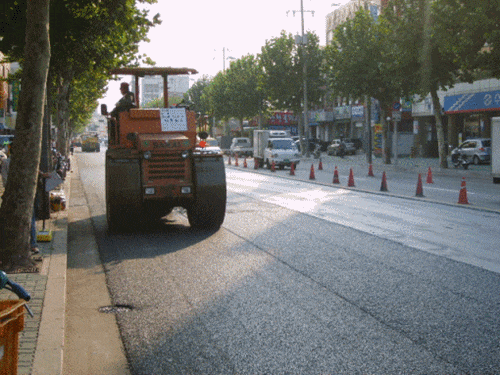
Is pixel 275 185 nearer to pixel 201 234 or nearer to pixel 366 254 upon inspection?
pixel 201 234

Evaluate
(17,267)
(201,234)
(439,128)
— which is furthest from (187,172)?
(439,128)

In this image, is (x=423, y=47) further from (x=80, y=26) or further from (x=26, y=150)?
(x=26, y=150)

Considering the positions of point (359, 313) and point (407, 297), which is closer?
point (359, 313)

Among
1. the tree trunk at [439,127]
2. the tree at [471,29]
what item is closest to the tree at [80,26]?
the tree at [471,29]

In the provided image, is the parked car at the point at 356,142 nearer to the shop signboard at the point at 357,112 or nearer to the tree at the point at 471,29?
the shop signboard at the point at 357,112

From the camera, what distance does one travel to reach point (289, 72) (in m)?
65.3

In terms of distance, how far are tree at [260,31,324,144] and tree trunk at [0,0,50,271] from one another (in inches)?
2234

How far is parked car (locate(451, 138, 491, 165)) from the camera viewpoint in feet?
129

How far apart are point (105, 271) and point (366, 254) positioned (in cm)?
362

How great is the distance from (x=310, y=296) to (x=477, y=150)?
34.6 metres

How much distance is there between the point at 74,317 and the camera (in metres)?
6.75

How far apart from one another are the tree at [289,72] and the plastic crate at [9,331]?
61.8m

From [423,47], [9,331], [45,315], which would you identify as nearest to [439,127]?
[423,47]

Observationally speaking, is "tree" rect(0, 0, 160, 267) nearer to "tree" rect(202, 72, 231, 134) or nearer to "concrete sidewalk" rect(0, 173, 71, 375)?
"concrete sidewalk" rect(0, 173, 71, 375)
